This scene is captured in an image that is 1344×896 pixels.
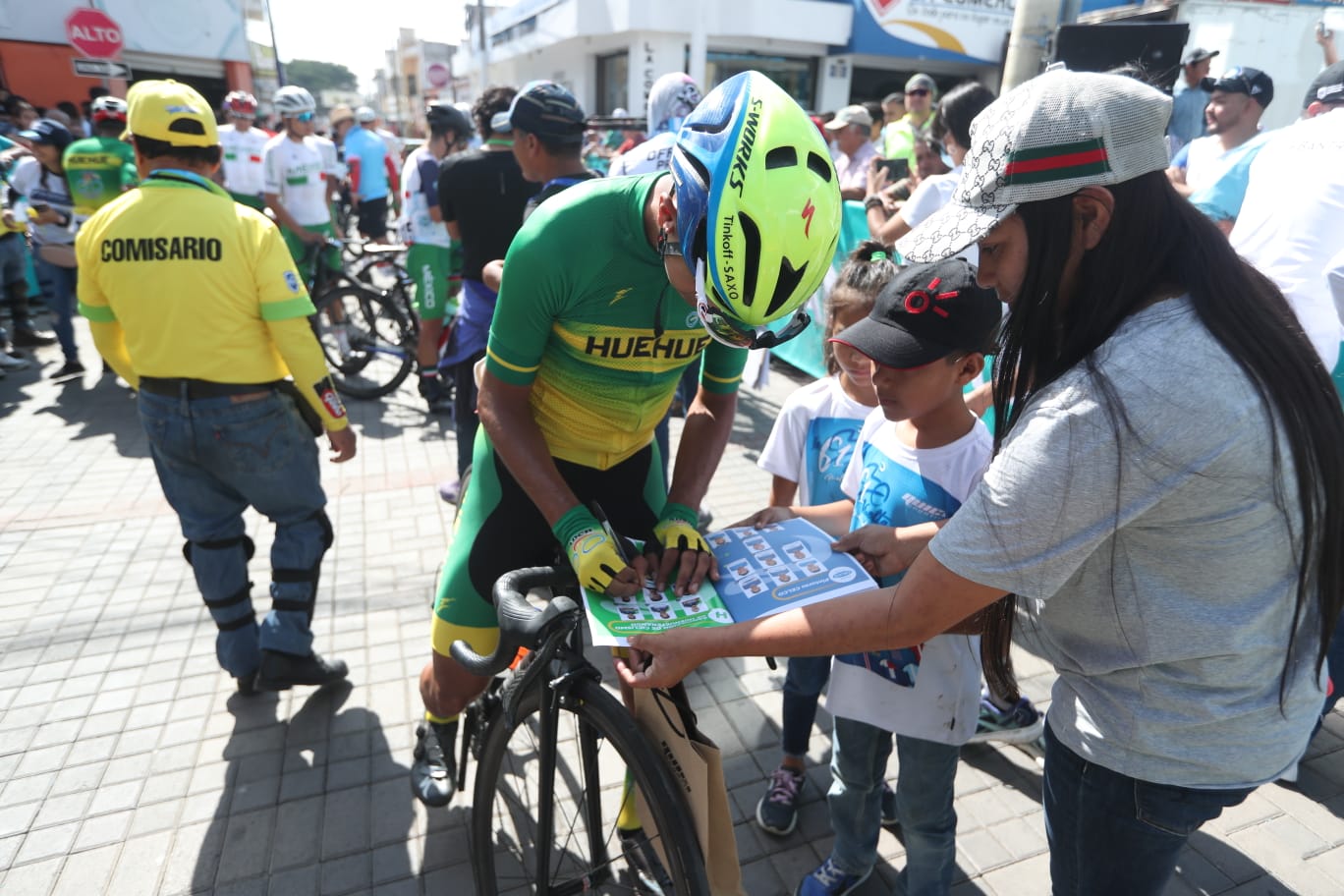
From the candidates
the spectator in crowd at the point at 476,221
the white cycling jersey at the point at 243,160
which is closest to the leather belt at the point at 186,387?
the spectator in crowd at the point at 476,221

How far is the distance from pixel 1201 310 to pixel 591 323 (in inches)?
51.3

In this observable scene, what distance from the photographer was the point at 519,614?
1659mm

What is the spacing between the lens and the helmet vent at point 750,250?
1516mm

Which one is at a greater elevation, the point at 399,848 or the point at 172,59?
the point at 172,59

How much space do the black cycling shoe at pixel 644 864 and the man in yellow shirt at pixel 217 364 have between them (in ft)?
5.75

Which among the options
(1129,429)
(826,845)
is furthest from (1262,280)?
(826,845)

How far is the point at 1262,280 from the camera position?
126cm

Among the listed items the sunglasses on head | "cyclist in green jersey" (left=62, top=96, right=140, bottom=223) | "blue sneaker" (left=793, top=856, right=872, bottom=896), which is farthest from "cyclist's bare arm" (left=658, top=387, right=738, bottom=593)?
"cyclist in green jersey" (left=62, top=96, right=140, bottom=223)

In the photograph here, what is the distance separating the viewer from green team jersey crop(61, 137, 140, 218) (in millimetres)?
6727

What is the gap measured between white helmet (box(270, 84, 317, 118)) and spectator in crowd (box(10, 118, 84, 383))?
1.96 metres

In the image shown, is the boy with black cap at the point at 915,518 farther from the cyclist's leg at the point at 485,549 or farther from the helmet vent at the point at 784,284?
the cyclist's leg at the point at 485,549

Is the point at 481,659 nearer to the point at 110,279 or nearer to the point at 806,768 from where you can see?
the point at 806,768

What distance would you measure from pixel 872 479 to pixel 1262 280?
1025 millimetres

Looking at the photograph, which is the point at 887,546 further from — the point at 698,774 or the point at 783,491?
the point at 783,491
